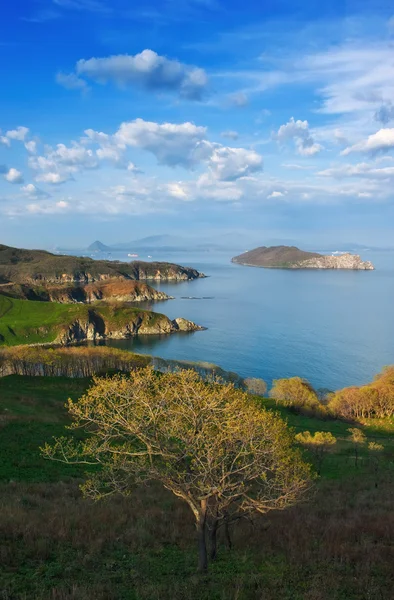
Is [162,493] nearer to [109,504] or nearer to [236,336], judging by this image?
[109,504]

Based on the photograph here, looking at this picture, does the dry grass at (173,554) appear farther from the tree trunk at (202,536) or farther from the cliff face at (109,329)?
the cliff face at (109,329)

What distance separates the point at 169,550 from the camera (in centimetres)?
1556

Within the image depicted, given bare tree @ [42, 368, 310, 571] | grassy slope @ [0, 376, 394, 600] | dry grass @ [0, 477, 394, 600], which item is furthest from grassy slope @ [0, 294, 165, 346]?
bare tree @ [42, 368, 310, 571]

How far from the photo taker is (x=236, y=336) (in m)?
169

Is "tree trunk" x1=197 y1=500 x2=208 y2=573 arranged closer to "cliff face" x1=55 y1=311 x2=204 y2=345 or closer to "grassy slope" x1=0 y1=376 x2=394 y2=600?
"grassy slope" x1=0 y1=376 x2=394 y2=600

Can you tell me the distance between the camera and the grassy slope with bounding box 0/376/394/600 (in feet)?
38.9

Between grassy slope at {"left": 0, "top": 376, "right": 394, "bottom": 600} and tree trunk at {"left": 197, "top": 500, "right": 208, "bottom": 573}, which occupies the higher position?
tree trunk at {"left": 197, "top": 500, "right": 208, "bottom": 573}

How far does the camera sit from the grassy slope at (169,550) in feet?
38.9

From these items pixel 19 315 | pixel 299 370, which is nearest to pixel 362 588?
pixel 299 370

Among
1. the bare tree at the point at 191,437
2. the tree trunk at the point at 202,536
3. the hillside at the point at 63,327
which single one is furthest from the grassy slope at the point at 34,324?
the tree trunk at the point at 202,536

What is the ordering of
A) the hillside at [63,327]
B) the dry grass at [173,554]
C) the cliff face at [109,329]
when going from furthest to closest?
1. the cliff face at [109,329]
2. the hillside at [63,327]
3. the dry grass at [173,554]

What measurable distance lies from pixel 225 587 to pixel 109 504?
11650 mm

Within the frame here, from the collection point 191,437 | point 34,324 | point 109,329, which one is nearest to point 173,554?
point 191,437

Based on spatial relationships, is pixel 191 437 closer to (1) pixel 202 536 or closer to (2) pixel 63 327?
(1) pixel 202 536
